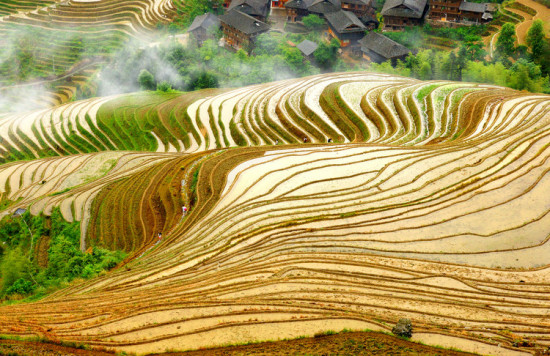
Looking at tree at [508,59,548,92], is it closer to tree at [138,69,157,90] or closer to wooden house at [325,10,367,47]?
wooden house at [325,10,367,47]

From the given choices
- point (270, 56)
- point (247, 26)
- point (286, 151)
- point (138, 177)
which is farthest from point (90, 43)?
point (286, 151)

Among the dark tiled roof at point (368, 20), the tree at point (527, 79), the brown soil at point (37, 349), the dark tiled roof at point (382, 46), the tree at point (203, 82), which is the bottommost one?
the brown soil at point (37, 349)

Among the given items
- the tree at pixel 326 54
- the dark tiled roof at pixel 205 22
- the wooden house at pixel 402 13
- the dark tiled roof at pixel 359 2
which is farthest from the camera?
the dark tiled roof at pixel 359 2

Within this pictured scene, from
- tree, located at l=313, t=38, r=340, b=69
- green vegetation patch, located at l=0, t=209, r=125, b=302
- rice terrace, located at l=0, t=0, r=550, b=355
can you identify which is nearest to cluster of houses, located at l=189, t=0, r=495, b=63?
tree, located at l=313, t=38, r=340, b=69

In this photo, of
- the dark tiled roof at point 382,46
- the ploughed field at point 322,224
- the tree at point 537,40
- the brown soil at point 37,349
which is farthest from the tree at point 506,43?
the brown soil at point 37,349

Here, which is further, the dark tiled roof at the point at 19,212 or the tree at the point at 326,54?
the tree at the point at 326,54

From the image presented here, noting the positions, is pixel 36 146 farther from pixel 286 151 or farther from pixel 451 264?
pixel 451 264

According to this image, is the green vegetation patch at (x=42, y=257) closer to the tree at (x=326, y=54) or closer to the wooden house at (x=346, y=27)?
the tree at (x=326, y=54)
